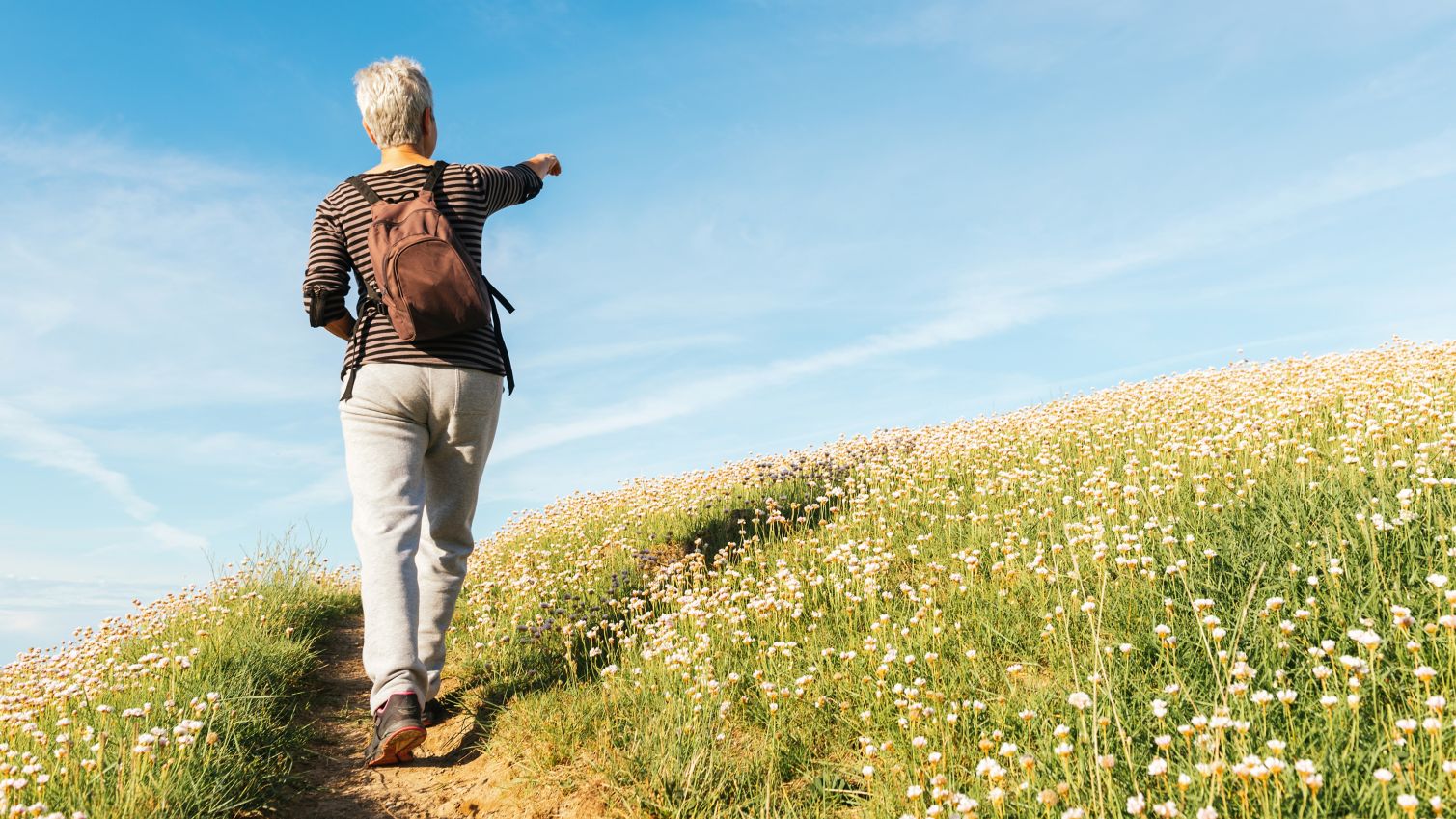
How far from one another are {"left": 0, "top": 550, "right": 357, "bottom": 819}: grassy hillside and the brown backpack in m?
2.01

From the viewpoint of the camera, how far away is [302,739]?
5.66 m

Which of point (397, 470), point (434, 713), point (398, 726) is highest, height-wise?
point (397, 470)

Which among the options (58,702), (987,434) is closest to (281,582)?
(58,702)

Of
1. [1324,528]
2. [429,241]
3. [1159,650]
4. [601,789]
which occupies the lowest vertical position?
[601,789]

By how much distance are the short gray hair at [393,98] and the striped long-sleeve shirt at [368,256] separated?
0.26m

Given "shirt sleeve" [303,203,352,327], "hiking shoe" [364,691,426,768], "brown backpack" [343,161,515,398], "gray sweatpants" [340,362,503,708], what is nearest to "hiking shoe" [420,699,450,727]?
"gray sweatpants" [340,362,503,708]

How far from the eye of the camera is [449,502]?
570 cm

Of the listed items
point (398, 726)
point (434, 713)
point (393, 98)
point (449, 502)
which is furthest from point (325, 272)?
point (434, 713)

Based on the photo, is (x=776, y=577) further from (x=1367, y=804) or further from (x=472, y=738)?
(x=1367, y=804)

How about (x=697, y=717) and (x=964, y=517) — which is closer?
(x=697, y=717)

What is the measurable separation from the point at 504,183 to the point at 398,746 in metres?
3.39

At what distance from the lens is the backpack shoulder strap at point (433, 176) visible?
17.5 feet

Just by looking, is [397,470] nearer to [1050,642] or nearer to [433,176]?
[433,176]

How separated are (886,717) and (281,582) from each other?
725 centimetres
